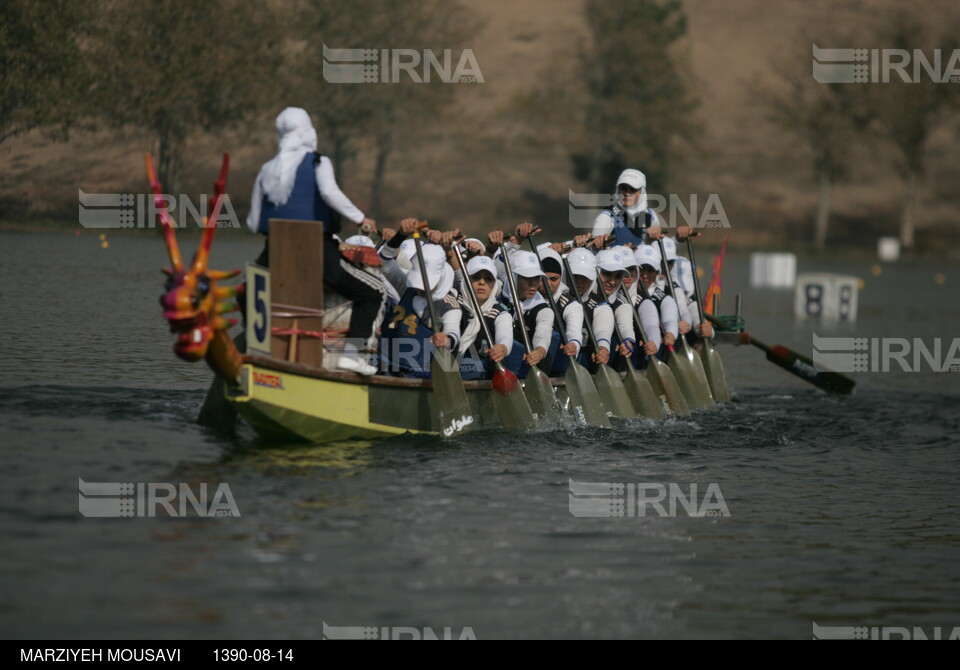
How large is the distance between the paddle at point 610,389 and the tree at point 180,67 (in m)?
24.1

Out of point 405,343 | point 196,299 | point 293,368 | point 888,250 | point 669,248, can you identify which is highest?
point 888,250

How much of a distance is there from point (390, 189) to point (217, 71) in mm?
25050

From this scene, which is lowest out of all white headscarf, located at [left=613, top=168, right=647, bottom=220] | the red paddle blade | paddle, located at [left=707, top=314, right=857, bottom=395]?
paddle, located at [left=707, top=314, right=857, bottom=395]

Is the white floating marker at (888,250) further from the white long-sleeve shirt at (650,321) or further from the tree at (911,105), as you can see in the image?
the white long-sleeve shirt at (650,321)

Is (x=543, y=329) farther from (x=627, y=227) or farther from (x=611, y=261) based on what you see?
(x=627, y=227)

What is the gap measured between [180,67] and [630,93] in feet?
98.2

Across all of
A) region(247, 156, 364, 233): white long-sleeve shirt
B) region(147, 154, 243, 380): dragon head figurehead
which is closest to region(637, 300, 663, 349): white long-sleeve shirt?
region(247, 156, 364, 233): white long-sleeve shirt

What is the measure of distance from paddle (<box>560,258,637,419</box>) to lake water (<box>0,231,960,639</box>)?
0.62ft

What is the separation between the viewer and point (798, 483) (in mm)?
12727

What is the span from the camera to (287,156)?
40.1 feet

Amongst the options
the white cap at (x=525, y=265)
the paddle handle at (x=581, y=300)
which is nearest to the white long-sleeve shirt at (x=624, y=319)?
the paddle handle at (x=581, y=300)

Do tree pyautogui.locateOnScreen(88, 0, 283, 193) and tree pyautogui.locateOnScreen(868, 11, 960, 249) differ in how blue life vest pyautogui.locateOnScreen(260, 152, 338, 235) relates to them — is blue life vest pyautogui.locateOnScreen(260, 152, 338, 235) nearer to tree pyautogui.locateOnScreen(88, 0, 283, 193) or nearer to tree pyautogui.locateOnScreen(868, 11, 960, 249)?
tree pyautogui.locateOnScreen(88, 0, 283, 193)

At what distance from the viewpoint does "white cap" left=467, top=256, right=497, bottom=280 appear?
14055mm

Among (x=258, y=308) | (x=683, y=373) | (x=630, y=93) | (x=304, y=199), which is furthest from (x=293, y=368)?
(x=630, y=93)
